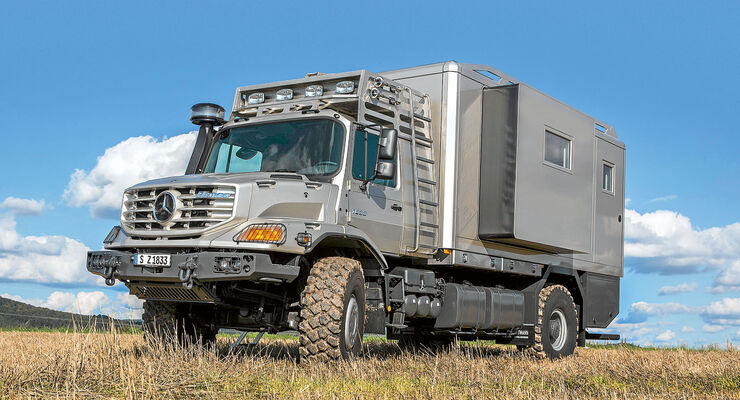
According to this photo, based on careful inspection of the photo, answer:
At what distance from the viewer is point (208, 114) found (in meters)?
11.2

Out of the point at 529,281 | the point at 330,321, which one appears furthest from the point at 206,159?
the point at 529,281

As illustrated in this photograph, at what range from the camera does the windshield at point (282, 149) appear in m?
9.73

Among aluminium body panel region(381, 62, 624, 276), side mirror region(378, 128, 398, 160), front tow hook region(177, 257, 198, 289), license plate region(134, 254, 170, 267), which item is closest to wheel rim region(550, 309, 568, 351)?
aluminium body panel region(381, 62, 624, 276)

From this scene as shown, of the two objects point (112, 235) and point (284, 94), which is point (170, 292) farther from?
point (284, 94)

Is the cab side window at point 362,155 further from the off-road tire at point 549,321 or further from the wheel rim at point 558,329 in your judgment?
the wheel rim at point 558,329

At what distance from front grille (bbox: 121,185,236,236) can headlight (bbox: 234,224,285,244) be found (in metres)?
0.28

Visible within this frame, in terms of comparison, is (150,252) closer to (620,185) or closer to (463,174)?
(463,174)

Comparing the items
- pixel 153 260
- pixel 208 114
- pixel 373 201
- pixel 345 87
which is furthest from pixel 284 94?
pixel 153 260

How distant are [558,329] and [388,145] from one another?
6.69m

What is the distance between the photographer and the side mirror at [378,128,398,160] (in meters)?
9.38

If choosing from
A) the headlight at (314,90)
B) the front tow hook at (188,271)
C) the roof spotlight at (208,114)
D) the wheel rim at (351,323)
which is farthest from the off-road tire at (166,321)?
the headlight at (314,90)

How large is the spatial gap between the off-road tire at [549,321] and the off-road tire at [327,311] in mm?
5227

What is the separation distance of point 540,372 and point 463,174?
344 cm

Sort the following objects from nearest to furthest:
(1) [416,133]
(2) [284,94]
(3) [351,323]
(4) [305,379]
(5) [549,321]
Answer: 1. (4) [305,379]
2. (3) [351,323]
3. (2) [284,94]
4. (1) [416,133]
5. (5) [549,321]
